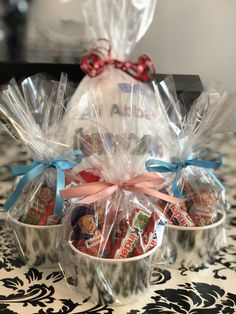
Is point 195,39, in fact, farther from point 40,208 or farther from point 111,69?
point 40,208

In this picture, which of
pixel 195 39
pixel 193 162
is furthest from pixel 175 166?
pixel 195 39

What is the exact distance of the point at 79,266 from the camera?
0.67 meters

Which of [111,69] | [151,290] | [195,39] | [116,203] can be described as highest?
[195,39]

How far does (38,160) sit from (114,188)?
13 centimetres

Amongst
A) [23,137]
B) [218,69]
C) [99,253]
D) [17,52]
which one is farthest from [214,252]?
[17,52]

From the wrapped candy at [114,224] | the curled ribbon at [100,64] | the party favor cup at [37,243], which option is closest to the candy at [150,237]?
the wrapped candy at [114,224]

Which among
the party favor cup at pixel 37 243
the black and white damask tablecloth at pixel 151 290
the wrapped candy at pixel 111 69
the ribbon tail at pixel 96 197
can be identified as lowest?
the black and white damask tablecloth at pixel 151 290

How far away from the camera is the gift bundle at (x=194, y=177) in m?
0.75

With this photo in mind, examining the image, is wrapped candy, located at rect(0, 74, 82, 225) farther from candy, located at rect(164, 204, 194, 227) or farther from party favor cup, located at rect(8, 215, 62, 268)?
candy, located at rect(164, 204, 194, 227)

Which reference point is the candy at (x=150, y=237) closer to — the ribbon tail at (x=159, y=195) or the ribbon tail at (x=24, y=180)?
the ribbon tail at (x=159, y=195)

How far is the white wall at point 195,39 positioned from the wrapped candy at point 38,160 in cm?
79

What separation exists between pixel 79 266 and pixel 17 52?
1012mm

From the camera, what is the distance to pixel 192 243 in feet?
2.46

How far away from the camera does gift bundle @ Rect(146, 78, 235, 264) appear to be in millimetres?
745
